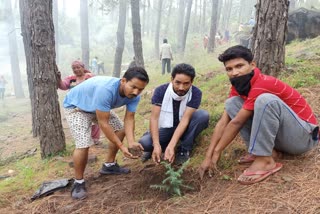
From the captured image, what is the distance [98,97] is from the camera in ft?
10.1

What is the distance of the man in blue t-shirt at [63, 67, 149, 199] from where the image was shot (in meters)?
3.07

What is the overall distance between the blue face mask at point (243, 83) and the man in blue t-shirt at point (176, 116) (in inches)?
22.3

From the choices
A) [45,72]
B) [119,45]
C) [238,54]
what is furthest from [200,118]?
[119,45]

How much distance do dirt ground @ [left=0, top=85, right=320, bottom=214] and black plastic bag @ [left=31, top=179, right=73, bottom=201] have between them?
0.08 metres

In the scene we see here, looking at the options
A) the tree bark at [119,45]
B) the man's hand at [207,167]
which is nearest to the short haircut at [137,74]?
the man's hand at [207,167]

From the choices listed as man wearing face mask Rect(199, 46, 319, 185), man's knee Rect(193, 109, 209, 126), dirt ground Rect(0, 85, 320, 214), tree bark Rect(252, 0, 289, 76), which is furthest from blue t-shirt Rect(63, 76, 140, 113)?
tree bark Rect(252, 0, 289, 76)

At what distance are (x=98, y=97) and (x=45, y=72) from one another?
2.00 m

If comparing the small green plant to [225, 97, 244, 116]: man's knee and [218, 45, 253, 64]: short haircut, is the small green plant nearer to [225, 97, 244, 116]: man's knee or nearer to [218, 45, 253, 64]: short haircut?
[225, 97, 244, 116]: man's knee

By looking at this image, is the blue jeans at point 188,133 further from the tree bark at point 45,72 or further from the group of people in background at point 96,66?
the group of people in background at point 96,66

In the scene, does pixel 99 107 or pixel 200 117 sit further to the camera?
pixel 200 117

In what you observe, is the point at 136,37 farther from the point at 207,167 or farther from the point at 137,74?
the point at 207,167

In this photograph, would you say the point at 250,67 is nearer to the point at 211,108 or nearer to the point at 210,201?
the point at 210,201

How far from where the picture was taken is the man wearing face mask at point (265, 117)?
250 centimetres

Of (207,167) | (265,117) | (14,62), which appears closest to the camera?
(265,117)
